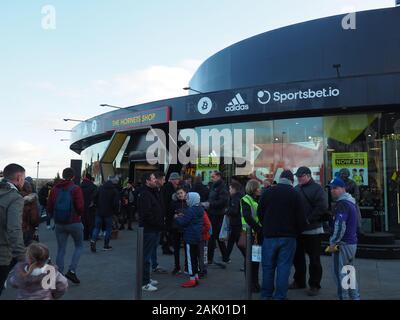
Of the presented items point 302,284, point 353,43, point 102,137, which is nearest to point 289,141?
point 353,43

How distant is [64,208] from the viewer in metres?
6.45

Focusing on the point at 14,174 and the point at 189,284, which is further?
the point at 189,284

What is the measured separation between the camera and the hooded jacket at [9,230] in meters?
4.22

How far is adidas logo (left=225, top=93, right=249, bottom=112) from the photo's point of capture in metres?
13.6

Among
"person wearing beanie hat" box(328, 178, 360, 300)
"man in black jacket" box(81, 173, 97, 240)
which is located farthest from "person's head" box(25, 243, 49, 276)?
"man in black jacket" box(81, 173, 97, 240)

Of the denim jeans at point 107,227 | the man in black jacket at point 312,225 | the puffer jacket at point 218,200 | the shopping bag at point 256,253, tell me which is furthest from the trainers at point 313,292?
the denim jeans at point 107,227

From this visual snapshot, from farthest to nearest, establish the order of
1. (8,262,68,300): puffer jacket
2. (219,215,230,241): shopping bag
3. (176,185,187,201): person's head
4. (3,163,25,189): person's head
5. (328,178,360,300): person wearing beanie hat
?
1. (219,215,230,241): shopping bag
2. (176,185,187,201): person's head
3. (328,178,360,300): person wearing beanie hat
4. (3,163,25,189): person's head
5. (8,262,68,300): puffer jacket

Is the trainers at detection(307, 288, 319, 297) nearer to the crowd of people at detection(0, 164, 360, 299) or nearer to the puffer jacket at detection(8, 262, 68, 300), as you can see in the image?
the crowd of people at detection(0, 164, 360, 299)

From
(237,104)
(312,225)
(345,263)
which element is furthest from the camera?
(237,104)

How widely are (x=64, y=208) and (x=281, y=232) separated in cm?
348

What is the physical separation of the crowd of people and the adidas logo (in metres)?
5.67

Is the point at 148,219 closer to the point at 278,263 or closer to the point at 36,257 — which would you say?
the point at 278,263

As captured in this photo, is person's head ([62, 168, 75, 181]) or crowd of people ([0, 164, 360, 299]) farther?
person's head ([62, 168, 75, 181])

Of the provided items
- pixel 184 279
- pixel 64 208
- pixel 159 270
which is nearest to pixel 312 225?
pixel 184 279
